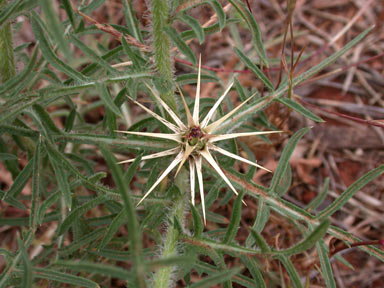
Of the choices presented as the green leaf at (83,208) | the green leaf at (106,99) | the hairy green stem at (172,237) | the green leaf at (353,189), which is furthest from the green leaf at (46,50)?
the green leaf at (353,189)

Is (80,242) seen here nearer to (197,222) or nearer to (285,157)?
(197,222)

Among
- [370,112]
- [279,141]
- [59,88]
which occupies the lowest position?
[59,88]

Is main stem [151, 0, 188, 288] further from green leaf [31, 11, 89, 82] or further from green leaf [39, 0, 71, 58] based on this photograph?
green leaf [39, 0, 71, 58]

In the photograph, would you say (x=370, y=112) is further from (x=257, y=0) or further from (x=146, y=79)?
(x=146, y=79)

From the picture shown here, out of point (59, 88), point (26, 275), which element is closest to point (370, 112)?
point (59, 88)

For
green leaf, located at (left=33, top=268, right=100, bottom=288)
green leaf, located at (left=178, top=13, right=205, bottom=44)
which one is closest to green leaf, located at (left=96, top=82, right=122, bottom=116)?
green leaf, located at (left=178, top=13, right=205, bottom=44)

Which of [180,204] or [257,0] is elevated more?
[257,0]
